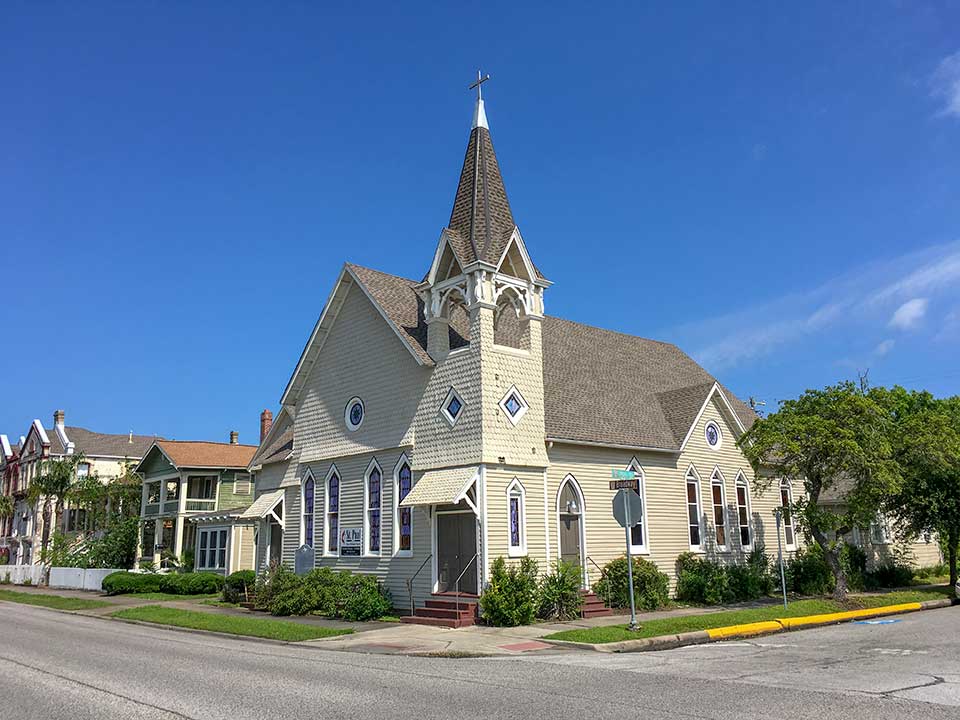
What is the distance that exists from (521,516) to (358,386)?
764 cm

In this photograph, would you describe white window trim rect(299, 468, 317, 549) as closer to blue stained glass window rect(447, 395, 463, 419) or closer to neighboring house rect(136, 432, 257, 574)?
blue stained glass window rect(447, 395, 463, 419)

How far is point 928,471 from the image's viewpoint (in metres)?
25.2

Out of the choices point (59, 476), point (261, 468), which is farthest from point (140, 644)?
point (59, 476)

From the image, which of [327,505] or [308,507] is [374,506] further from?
[308,507]

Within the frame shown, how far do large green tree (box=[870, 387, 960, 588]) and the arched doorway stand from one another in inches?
351

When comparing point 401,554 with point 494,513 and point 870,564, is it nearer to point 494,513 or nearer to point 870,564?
point 494,513

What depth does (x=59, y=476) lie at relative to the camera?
166ft

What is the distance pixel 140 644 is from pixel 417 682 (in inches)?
334

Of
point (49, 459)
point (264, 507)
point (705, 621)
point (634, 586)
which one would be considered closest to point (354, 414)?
point (264, 507)

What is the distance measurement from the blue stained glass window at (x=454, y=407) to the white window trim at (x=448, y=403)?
0.03 m

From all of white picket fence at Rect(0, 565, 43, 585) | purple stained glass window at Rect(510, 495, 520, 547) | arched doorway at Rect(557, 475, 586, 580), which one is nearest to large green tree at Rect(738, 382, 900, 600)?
arched doorway at Rect(557, 475, 586, 580)

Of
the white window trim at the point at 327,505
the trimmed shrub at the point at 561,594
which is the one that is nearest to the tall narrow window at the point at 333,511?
the white window trim at the point at 327,505

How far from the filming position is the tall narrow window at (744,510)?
27.8m

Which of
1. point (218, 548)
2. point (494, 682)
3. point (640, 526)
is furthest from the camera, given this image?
point (218, 548)
